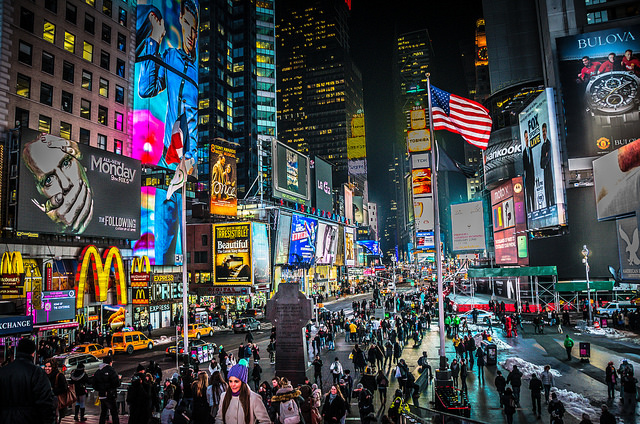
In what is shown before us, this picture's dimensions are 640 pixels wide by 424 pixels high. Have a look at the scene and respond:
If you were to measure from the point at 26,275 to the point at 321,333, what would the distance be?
2153cm

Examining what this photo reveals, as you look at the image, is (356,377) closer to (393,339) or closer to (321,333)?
(393,339)

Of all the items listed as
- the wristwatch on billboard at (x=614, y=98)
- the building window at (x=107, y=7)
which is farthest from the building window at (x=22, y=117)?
the wristwatch on billboard at (x=614, y=98)

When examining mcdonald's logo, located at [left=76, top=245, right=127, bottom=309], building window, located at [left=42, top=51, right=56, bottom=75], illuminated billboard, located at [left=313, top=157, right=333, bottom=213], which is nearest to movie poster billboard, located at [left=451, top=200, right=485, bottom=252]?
mcdonald's logo, located at [left=76, top=245, right=127, bottom=309]

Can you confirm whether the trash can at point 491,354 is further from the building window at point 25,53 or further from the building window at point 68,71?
the building window at point 68,71

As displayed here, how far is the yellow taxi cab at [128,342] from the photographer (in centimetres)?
3084

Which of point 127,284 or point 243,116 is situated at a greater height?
point 243,116

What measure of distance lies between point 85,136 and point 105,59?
8469mm

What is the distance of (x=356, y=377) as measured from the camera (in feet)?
68.3

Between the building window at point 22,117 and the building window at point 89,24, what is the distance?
10937mm

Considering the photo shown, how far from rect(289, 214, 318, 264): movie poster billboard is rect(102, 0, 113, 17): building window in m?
37.2

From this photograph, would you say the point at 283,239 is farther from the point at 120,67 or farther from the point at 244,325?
the point at 120,67

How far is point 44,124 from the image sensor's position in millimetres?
35500

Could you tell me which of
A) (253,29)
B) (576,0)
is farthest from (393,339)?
(253,29)

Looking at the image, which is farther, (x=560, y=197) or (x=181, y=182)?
(x=560, y=197)
